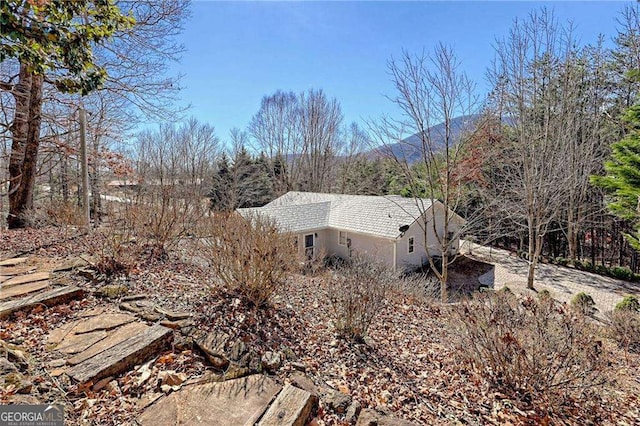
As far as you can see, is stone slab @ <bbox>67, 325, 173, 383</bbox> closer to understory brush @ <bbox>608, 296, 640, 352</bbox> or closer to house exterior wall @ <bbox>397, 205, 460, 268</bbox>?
understory brush @ <bbox>608, 296, 640, 352</bbox>

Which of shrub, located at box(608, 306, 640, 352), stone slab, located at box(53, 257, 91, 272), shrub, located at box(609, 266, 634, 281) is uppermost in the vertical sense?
stone slab, located at box(53, 257, 91, 272)

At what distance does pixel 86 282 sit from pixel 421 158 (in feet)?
29.5

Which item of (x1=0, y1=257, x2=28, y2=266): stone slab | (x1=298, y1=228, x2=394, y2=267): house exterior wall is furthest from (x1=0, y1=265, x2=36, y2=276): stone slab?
(x1=298, y1=228, x2=394, y2=267): house exterior wall

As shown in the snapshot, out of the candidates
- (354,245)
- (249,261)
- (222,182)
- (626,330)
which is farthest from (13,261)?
(222,182)

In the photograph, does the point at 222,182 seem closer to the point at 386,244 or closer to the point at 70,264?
the point at 386,244

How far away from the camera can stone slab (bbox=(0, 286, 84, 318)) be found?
3.23 meters

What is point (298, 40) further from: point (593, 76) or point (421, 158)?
point (593, 76)

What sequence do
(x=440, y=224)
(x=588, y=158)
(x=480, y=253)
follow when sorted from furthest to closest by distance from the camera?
1. (x=480, y=253)
2. (x=440, y=224)
3. (x=588, y=158)

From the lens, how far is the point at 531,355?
3.14 meters

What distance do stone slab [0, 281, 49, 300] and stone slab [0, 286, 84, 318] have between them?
24 cm

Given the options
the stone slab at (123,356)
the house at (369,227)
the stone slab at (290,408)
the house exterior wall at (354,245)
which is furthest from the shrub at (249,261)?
the house at (369,227)

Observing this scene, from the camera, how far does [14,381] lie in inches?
88.1

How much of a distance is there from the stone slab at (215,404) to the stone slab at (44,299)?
2272 mm

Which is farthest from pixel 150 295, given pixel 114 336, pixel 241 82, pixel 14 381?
pixel 241 82
